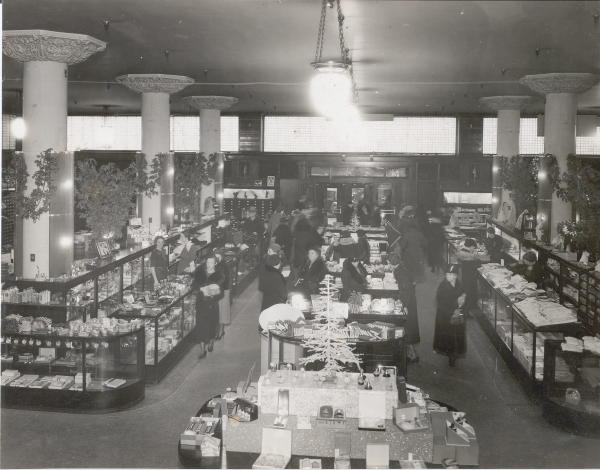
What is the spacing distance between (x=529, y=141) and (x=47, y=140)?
13.8m

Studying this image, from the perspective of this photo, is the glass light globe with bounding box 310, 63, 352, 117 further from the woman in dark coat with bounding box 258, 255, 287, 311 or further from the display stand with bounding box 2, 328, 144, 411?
the woman in dark coat with bounding box 258, 255, 287, 311

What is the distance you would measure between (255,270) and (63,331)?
7197 mm

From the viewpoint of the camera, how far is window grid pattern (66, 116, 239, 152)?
20266mm

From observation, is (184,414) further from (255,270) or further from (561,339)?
(255,270)

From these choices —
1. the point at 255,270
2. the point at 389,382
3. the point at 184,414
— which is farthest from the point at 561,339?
the point at 255,270

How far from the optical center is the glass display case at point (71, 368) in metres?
7.73

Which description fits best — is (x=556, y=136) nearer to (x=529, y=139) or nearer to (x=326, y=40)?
(x=326, y=40)

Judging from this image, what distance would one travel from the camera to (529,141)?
62.8ft

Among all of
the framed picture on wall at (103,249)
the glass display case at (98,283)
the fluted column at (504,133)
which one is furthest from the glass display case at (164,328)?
the fluted column at (504,133)

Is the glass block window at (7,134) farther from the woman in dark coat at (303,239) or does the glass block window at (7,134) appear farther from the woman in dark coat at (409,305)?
the woman in dark coat at (409,305)

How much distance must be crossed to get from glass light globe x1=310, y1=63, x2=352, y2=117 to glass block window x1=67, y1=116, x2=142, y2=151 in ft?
52.3

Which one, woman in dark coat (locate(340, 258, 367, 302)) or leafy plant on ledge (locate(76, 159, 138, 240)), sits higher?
leafy plant on ledge (locate(76, 159, 138, 240))

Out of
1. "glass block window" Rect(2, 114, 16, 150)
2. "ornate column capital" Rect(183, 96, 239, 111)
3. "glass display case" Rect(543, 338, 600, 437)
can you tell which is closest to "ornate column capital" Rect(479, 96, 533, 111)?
"ornate column capital" Rect(183, 96, 239, 111)

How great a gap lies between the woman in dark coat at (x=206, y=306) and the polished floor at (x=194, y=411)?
0.83 feet
